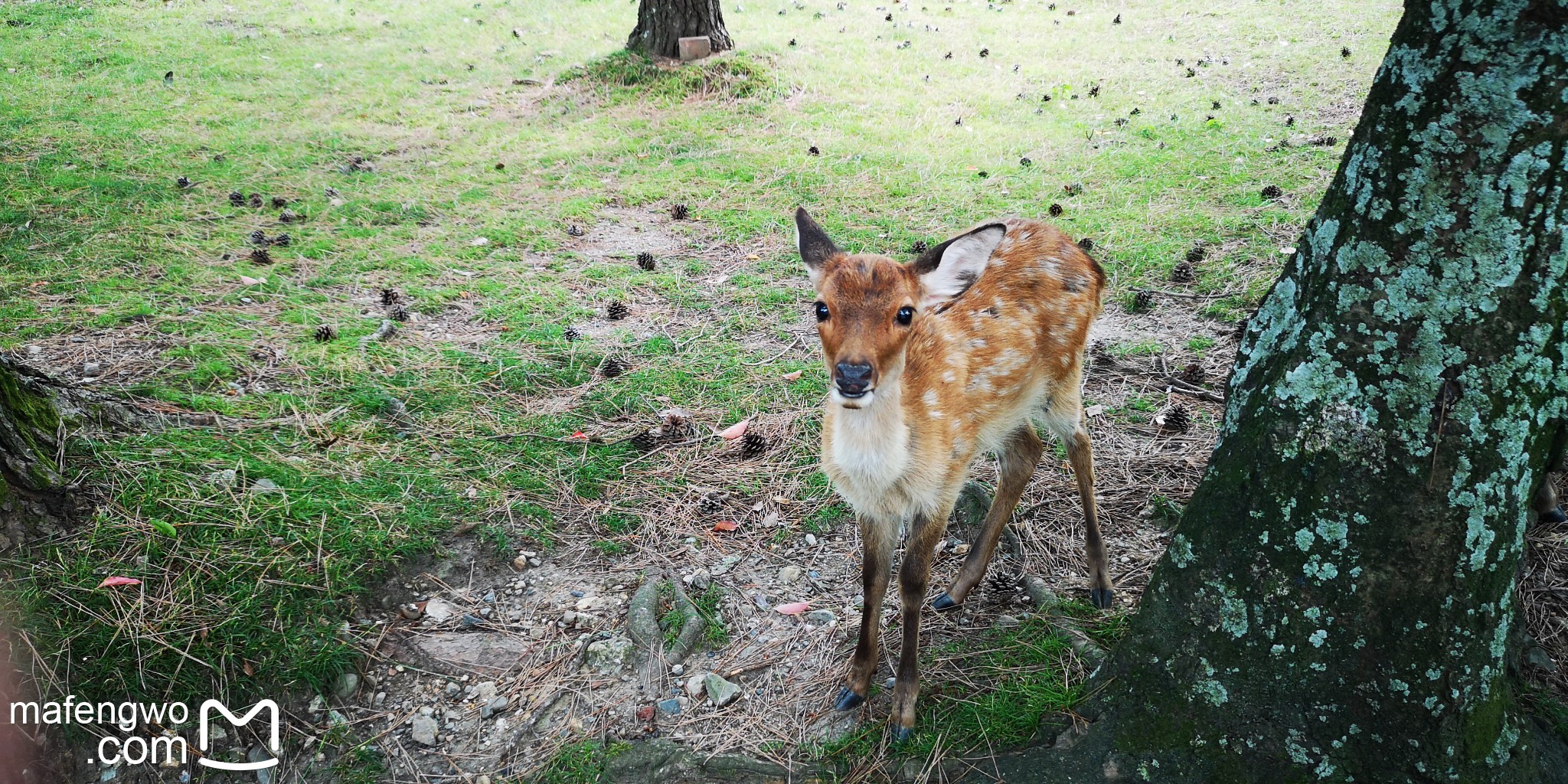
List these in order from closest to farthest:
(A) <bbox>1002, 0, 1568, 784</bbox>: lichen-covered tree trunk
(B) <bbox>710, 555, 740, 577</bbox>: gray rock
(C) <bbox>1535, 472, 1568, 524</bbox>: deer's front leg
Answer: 1. (A) <bbox>1002, 0, 1568, 784</bbox>: lichen-covered tree trunk
2. (C) <bbox>1535, 472, 1568, 524</bbox>: deer's front leg
3. (B) <bbox>710, 555, 740, 577</bbox>: gray rock

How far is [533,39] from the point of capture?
12.3m

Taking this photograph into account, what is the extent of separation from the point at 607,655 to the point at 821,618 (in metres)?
0.82

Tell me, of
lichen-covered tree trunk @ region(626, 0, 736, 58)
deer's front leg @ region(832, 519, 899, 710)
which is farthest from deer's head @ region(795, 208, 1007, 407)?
lichen-covered tree trunk @ region(626, 0, 736, 58)

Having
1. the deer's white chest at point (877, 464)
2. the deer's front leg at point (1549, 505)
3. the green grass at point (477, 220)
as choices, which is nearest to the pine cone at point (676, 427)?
the green grass at point (477, 220)

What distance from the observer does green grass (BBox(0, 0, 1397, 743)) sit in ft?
10.5

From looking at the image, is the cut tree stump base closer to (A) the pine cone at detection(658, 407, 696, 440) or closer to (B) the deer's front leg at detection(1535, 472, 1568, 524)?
(A) the pine cone at detection(658, 407, 696, 440)

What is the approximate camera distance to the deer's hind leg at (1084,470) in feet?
11.2

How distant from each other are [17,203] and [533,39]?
729cm

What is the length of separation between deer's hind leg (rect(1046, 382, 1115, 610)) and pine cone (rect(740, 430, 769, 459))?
131 cm

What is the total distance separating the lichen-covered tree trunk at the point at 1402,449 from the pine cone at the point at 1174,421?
178cm

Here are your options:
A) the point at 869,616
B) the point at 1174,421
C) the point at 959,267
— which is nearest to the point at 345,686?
the point at 869,616

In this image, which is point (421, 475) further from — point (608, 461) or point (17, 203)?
point (17, 203)

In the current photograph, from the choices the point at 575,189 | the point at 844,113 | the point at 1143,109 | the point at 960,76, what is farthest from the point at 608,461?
the point at 960,76

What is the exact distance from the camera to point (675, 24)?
404 inches
